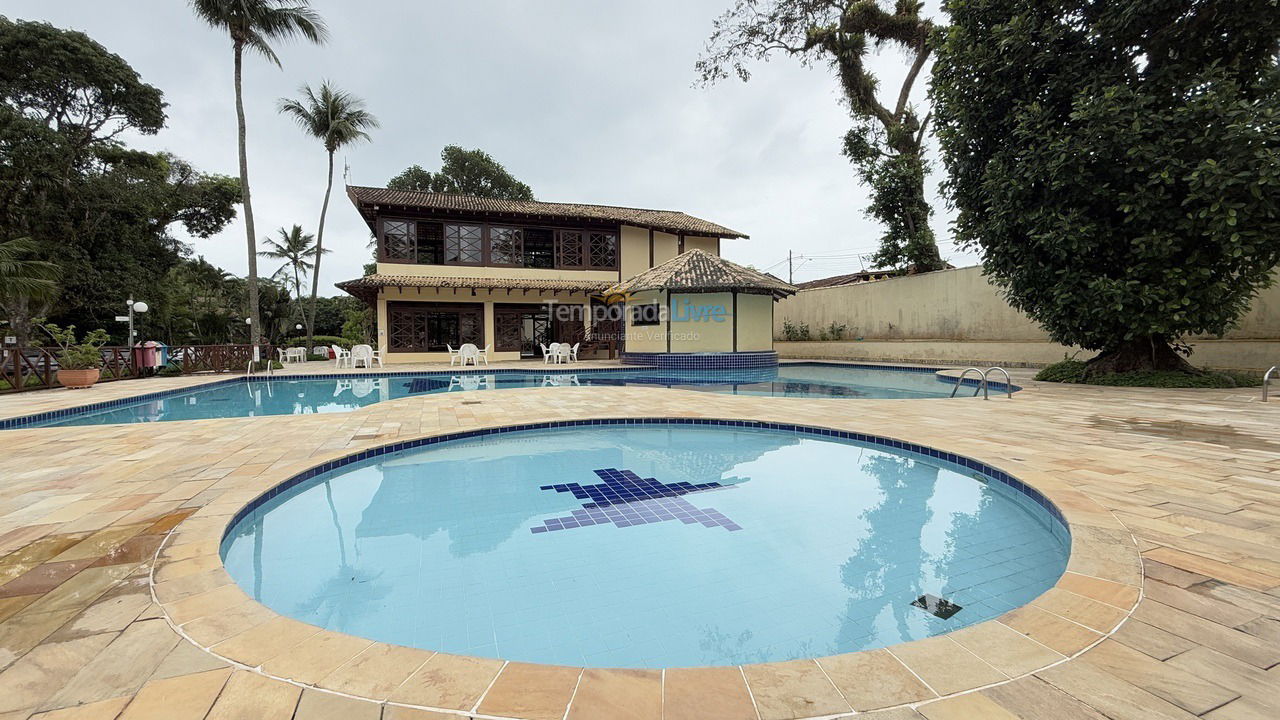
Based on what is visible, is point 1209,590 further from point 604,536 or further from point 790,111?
point 790,111

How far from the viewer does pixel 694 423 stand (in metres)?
6.38

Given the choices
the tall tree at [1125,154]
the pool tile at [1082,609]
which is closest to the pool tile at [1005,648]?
the pool tile at [1082,609]

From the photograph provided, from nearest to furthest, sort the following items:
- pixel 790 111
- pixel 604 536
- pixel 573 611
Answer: pixel 573 611 < pixel 604 536 < pixel 790 111

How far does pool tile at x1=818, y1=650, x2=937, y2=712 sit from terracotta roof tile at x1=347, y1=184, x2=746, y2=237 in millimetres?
16998

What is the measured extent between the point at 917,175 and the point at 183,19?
2177cm

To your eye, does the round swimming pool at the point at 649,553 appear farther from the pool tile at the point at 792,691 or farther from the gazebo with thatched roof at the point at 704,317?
the gazebo with thatched roof at the point at 704,317

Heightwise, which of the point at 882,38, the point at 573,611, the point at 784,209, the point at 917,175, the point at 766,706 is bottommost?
the point at 573,611

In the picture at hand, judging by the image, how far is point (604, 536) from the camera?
3.31 m

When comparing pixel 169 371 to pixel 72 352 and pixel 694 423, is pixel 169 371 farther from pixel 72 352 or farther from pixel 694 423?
pixel 694 423

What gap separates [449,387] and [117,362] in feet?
25.8

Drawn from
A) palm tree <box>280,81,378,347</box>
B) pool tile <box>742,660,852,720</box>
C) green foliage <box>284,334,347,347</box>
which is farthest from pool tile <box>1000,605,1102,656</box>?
green foliage <box>284,334,347,347</box>

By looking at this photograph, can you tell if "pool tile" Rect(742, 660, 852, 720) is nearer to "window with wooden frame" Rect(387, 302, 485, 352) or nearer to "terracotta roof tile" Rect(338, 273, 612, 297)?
"terracotta roof tile" Rect(338, 273, 612, 297)

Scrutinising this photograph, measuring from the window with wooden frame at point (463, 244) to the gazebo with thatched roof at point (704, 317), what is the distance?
595cm

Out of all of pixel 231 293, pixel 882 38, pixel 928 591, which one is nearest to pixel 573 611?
pixel 928 591
